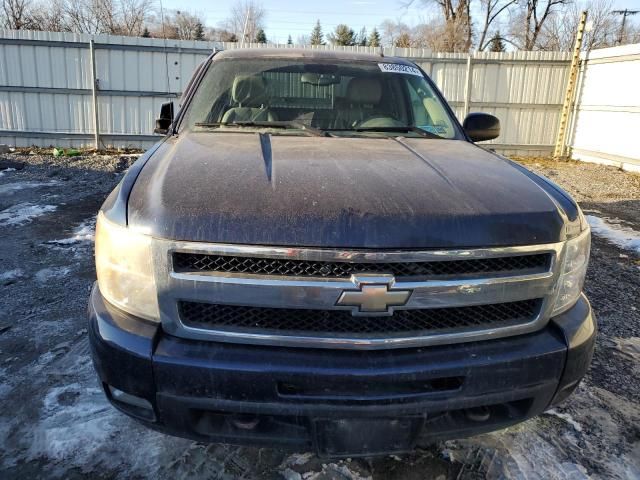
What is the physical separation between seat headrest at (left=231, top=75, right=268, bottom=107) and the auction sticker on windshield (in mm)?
870

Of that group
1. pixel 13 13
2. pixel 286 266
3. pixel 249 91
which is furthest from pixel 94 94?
pixel 13 13

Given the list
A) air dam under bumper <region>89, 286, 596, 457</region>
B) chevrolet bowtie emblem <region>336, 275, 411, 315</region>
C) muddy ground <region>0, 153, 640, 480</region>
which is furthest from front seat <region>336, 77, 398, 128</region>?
muddy ground <region>0, 153, 640, 480</region>

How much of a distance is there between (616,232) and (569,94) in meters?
7.66

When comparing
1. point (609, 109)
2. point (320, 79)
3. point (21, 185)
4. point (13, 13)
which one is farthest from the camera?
point (13, 13)

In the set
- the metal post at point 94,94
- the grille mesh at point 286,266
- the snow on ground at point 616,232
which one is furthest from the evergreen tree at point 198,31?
the grille mesh at point 286,266

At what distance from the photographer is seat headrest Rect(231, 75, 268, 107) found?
3.29 m

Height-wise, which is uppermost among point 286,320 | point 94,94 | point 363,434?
point 94,94

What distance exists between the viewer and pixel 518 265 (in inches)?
73.0

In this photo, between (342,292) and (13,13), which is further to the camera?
(13,13)

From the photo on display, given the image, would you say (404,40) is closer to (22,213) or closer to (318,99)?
(22,213)

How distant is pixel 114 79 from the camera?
38.4 ft

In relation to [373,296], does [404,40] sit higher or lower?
higher

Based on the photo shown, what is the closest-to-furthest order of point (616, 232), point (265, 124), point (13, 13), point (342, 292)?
point (342, 292) → point (265, 124) → point (616, 232) → point (13, 13)

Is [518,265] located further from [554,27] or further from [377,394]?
[554,27]
